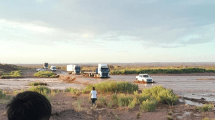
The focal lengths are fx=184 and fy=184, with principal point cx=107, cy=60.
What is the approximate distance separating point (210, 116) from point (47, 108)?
38.3 ft

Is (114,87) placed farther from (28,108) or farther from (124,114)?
(28,108)

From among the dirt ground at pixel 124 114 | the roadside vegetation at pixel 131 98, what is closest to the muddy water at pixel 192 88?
the roadside vegetation at pixel 131 98

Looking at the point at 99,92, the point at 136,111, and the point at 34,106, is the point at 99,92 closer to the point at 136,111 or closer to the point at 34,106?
the point at 136,111

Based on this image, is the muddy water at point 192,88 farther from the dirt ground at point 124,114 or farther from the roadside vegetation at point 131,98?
the dirt ground at point 124,114

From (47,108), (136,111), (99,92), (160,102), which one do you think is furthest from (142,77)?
(47,108)

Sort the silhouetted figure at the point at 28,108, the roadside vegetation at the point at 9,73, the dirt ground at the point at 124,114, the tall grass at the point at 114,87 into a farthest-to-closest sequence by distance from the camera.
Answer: the roadside vegetation at the point at 9,73 → the tall grass at the point at 114,87 → the dirt ground at the point at 124,114 → the silhouetted figure at the point at 28,108

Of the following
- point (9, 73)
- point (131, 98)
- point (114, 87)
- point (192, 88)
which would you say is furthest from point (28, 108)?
point (9, 73)

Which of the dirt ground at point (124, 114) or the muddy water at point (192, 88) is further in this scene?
the muddy water at point (192, 88)

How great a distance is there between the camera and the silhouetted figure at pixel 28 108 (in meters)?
1.98

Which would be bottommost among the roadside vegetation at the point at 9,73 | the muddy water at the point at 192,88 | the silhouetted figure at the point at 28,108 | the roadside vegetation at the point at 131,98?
the muddy water at the point at 192,88

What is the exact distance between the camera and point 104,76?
42938 millimetres

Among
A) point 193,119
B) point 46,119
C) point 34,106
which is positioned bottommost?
point 193,119

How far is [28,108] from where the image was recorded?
200 centimetres

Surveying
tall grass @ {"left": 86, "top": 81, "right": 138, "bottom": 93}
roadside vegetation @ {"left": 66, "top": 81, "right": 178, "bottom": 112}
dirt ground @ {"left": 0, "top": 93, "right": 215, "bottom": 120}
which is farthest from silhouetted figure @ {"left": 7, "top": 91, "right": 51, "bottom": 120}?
tall grass @ {"left": 86, "top": 81, "right": 138, "bottom": 93}
